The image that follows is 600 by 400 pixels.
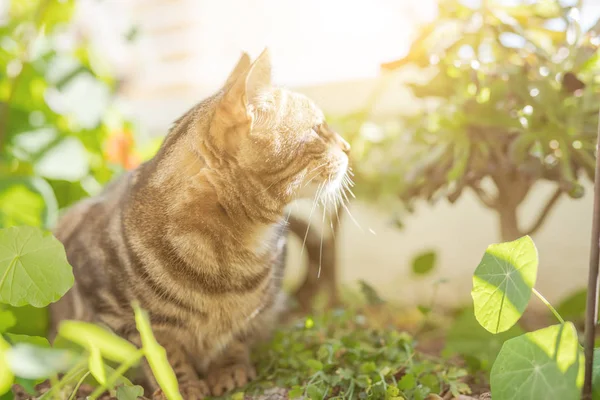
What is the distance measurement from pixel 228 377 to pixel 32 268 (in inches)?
15.7

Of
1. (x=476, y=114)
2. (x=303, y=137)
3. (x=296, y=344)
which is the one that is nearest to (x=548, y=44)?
(x=476, y=114)

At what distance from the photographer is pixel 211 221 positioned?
86cm

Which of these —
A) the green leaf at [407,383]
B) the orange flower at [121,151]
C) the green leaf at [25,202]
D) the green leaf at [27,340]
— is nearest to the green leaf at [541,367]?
the green leaf at [407,383]

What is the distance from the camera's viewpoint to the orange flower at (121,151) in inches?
Result: 62.6

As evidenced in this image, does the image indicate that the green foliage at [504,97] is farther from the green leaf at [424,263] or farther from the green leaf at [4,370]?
the green leaf at [4,370]

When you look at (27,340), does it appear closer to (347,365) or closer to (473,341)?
(347,365)

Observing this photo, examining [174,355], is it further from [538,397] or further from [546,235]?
[546,235]

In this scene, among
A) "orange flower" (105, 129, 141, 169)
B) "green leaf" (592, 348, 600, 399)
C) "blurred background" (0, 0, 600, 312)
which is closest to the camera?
"green leaf" (592, 348, 600, 399)

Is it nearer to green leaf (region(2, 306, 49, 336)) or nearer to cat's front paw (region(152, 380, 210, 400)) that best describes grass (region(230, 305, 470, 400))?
cat's front paw (region(152, 380, 210, 400))

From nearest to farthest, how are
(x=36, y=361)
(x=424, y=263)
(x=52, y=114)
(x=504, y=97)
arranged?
(x=36, y=361) < (x=504, y=97) < (x=424, y=263) < (x=52, y=114)

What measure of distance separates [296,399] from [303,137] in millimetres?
441

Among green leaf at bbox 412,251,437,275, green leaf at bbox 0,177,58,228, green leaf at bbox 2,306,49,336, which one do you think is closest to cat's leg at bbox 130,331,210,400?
green leaf at bbox 2,306,49,336

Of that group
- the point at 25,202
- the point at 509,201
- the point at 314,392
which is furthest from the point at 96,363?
the point at 509,201

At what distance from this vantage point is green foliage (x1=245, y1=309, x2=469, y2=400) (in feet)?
2.72
